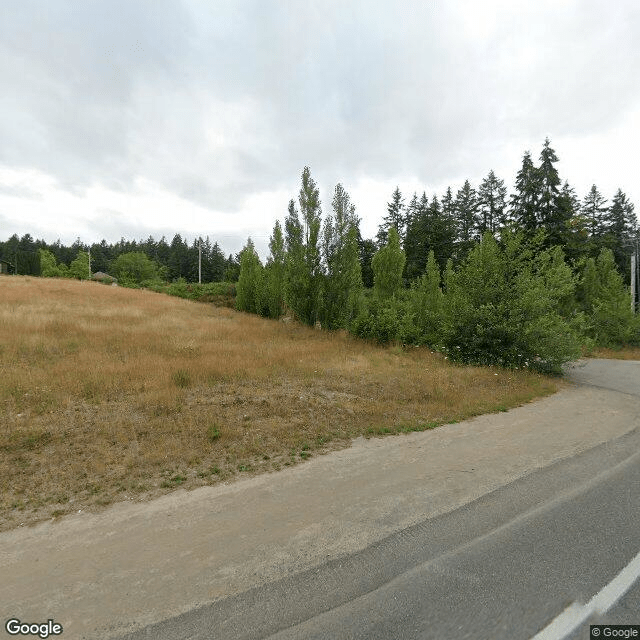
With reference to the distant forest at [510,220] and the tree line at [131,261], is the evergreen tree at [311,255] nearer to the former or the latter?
the distant forest at [510,220]

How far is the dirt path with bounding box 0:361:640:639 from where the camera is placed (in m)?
2.75

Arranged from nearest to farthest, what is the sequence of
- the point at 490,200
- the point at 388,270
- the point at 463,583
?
1. the point at 463,583
2. the point at 388,270
3. the point at 490,200

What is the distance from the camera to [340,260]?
69.3 feet

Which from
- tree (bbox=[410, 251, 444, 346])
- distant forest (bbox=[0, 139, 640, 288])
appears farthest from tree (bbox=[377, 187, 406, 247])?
tree (bbox=[410, 251, 444, 346])

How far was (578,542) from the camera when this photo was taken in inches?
132

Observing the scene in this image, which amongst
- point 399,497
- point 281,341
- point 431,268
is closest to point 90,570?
point 399,497

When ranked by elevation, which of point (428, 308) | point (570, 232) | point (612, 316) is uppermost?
point (570, 232)

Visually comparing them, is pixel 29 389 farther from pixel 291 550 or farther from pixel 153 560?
pixel 291 550

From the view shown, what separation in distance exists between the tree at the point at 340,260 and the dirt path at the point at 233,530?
15066 millimetres

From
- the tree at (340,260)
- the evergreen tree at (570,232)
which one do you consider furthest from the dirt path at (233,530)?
the evergreen tree at (570,232)

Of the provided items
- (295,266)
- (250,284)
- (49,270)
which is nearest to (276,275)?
(250,284)

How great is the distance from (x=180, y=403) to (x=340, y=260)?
14.9 m

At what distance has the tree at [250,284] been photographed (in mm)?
32188

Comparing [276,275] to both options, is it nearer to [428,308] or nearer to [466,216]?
[428,308]
